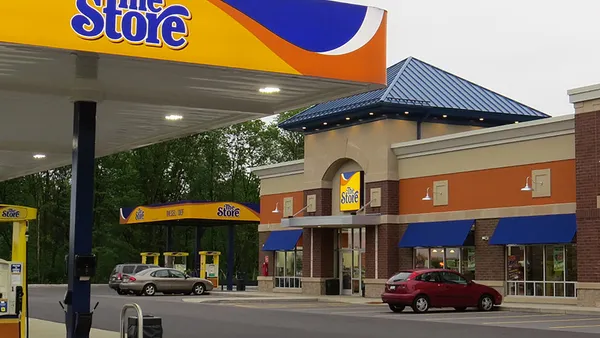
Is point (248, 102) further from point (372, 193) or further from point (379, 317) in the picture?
point (372, 193)

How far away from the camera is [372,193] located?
140ft

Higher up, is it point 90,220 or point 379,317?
point 90,220

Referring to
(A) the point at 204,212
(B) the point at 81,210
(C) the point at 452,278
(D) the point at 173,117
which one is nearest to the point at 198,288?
(A) the point at 204,212

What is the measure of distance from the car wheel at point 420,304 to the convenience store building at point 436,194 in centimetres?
553

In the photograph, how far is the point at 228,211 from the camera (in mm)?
53594

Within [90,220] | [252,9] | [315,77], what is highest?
[252,9]

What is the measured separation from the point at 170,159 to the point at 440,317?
6246 centimetres

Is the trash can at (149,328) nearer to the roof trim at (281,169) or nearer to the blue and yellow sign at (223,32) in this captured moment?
the blue and yellow sign at (223,32)

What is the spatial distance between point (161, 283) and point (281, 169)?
9.30 m

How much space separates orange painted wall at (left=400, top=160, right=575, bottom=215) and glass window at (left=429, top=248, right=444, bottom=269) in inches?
67.7

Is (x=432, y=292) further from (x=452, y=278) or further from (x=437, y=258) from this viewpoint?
(x=437, y=258)

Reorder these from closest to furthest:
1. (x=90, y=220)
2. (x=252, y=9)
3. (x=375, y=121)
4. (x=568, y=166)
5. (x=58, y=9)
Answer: (x=58, y=9), (x=252, y=9), (x=90, y=220), (x=568, y=166), (x=375, y=121)

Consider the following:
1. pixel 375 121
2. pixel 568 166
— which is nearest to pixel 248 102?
pixel 568 166

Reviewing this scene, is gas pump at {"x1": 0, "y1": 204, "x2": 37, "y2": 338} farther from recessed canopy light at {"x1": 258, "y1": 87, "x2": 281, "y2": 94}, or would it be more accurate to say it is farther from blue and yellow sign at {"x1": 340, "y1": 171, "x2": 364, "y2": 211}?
blue and yellow sign at {"x1": 340, "y1": 171, "x2": 364, "y2": 211}
